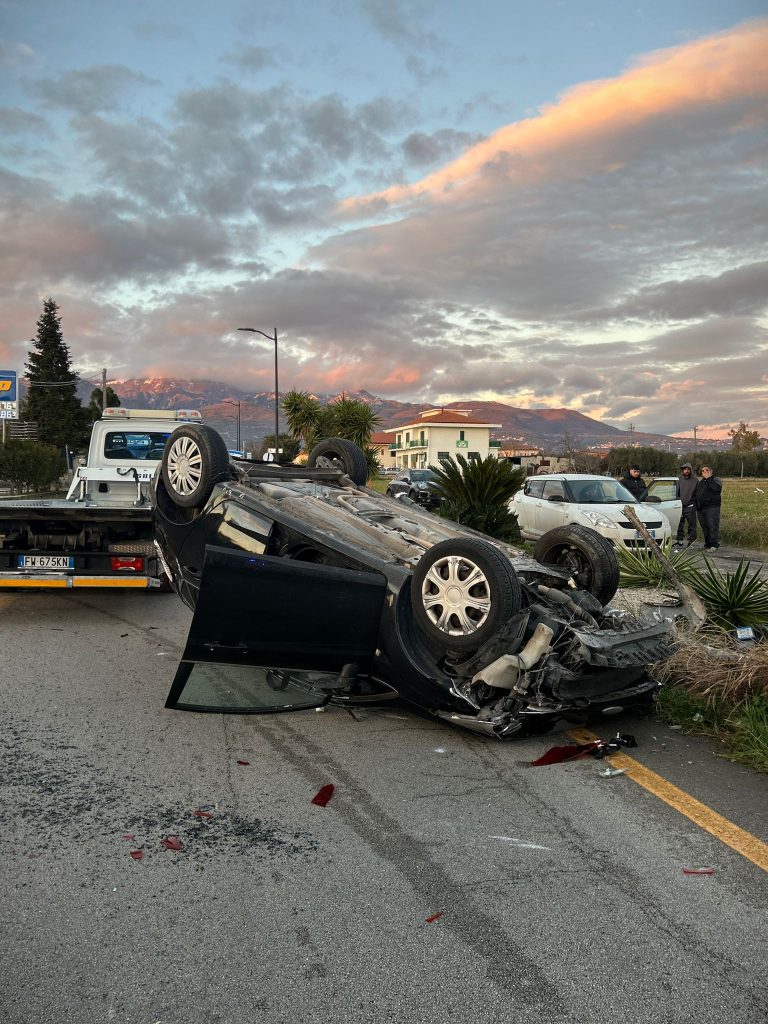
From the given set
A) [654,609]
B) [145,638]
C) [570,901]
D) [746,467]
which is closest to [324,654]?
[570,901]

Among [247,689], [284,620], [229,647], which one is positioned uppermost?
[284,620]

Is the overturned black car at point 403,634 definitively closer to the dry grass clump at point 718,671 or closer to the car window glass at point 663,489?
the dry grass clump at point 718,671

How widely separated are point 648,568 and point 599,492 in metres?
6.93

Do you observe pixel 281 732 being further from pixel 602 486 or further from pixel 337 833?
pixel 602 486

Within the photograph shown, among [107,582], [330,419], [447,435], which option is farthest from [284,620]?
[447,435]

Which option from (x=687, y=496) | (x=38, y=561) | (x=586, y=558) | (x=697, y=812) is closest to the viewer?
(x=697, y=812)

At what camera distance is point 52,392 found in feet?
226

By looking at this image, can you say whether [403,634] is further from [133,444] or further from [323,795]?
[133,444]

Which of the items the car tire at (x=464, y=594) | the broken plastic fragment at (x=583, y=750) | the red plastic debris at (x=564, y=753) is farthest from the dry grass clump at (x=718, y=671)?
the car tire at (x=464, y=594)

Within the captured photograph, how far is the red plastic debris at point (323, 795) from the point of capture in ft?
12.8

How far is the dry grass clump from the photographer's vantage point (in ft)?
16.5

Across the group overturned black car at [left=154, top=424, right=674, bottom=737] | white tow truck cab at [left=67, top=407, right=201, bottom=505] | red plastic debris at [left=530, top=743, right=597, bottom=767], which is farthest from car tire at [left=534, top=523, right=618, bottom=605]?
white tow truck cab at [left=67, top=407, right=201, bottom=505]

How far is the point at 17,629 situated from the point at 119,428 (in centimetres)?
353

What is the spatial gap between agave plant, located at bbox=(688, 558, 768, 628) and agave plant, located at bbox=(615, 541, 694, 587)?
53 centimetres
